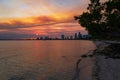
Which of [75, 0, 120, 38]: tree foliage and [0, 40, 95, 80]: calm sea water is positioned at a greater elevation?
[75, 0, 120, 38]: tree foliage

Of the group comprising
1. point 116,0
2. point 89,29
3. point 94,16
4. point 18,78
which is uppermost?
point 116,0

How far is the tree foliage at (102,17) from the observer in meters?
30.0

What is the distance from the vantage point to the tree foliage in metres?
30.0

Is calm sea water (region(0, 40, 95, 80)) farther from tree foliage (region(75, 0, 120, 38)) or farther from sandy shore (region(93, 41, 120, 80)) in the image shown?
tree foliage (region(75, 0, 120, 38))

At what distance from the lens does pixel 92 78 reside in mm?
21000

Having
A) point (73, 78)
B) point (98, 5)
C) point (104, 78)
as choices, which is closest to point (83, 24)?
point (98, 5)

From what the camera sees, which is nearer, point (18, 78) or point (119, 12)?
point (18, 78)

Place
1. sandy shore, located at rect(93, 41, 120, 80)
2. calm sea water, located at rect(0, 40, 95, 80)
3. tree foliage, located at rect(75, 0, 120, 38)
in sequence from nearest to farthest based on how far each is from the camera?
sandy shore, located at rect(93, 41, 120, 80), calm sea water, located at rect(0, 40, 95, 80), tree foliage, located at rect(75, 0, 120, 38)

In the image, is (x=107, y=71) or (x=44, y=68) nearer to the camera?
(x=107, y=71)

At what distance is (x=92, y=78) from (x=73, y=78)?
9.78ft

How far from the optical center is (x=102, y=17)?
105 feet

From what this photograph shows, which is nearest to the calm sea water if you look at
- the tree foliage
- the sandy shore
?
the sandy shore

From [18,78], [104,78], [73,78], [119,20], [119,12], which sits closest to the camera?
[104,78]

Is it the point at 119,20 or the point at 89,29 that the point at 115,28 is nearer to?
the point at 119,20
